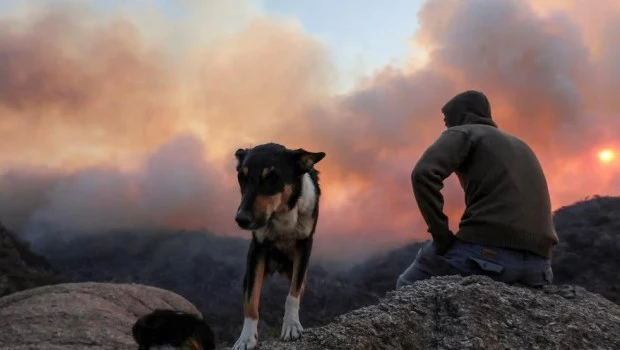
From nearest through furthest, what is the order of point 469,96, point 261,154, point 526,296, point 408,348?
point 408,348 → point 526,296 → point 261,154 → point 469,96

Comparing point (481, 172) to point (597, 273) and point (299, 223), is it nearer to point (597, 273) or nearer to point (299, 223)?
point (299, 223)

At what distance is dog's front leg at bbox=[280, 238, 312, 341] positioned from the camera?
6715mm

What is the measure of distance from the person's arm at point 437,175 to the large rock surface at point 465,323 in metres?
0.71

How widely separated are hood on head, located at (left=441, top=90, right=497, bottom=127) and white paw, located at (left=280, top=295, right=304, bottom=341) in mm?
3190

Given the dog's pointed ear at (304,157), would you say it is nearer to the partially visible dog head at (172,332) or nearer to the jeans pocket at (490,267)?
the jeans pocket at (490,267)

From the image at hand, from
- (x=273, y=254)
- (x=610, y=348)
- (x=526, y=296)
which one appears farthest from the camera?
(x=273, y=254)

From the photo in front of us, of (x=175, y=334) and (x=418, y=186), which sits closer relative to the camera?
(x=418, y=186)

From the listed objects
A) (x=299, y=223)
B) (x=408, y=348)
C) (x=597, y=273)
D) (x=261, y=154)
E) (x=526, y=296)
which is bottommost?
(x=408, y=348)

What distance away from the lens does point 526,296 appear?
22.5 ft

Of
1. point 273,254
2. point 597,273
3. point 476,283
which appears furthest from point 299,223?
point 597,273

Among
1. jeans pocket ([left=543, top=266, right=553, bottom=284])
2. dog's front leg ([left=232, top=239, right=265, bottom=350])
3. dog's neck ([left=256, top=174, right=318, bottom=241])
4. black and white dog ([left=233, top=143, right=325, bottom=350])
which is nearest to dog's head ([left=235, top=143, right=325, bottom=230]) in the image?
black and white dog ([left=233, top=143, right=325, bottom=350])

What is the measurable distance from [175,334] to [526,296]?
426 cm

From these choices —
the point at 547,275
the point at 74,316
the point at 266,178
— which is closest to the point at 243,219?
the point at 266,178

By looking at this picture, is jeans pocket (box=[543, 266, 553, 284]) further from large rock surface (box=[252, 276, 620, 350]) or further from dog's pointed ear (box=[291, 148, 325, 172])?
dog's pointed ear (box=[291, 148, 325, 172])
